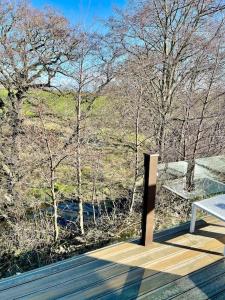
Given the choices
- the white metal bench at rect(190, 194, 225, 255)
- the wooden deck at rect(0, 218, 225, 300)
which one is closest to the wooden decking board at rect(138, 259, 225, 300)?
the wooden deck at rect(0, 218, 225, 300)

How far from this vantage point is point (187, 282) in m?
2.51

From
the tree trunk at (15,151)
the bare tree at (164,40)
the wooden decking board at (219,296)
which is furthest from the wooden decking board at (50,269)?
the tree trunk at (15,151)

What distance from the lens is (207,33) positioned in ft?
23.6

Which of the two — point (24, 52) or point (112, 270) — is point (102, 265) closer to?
point (112, 270)

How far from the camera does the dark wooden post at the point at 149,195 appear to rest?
302 cm

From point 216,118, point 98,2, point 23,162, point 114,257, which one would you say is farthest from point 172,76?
point 114,257

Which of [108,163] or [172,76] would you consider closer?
[172,76]

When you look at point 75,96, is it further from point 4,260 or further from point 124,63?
point 4,260

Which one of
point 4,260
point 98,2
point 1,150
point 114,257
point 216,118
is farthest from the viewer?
point 1,150

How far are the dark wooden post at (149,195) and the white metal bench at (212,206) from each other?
1.83ft

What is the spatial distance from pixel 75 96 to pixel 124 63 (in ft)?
5.17

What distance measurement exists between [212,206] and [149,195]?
30.0 inches

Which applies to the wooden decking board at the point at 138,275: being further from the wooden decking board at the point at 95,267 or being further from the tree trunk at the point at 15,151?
the tree trunk at the point at 15,151

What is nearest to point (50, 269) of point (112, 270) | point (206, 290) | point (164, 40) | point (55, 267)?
point (55, 267)
